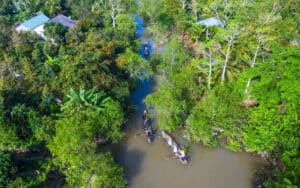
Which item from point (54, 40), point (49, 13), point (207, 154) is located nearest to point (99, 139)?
point (207, 154)

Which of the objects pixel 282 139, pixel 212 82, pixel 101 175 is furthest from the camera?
pixel 212 82

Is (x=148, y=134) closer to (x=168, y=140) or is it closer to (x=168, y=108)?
(x=168, y=140)

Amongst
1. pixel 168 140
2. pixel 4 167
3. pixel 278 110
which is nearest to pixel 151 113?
pixel 168 140

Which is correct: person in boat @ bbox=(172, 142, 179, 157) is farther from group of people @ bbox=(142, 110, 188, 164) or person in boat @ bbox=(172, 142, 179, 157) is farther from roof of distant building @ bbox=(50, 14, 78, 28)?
roof of distant building @ bbox=(50, 14, 78, 28)

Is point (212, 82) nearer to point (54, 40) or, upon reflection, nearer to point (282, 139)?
point (282, 139)

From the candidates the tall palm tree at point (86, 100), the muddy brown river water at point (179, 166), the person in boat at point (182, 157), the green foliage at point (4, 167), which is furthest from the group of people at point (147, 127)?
the green foliage at point (4, 167)
